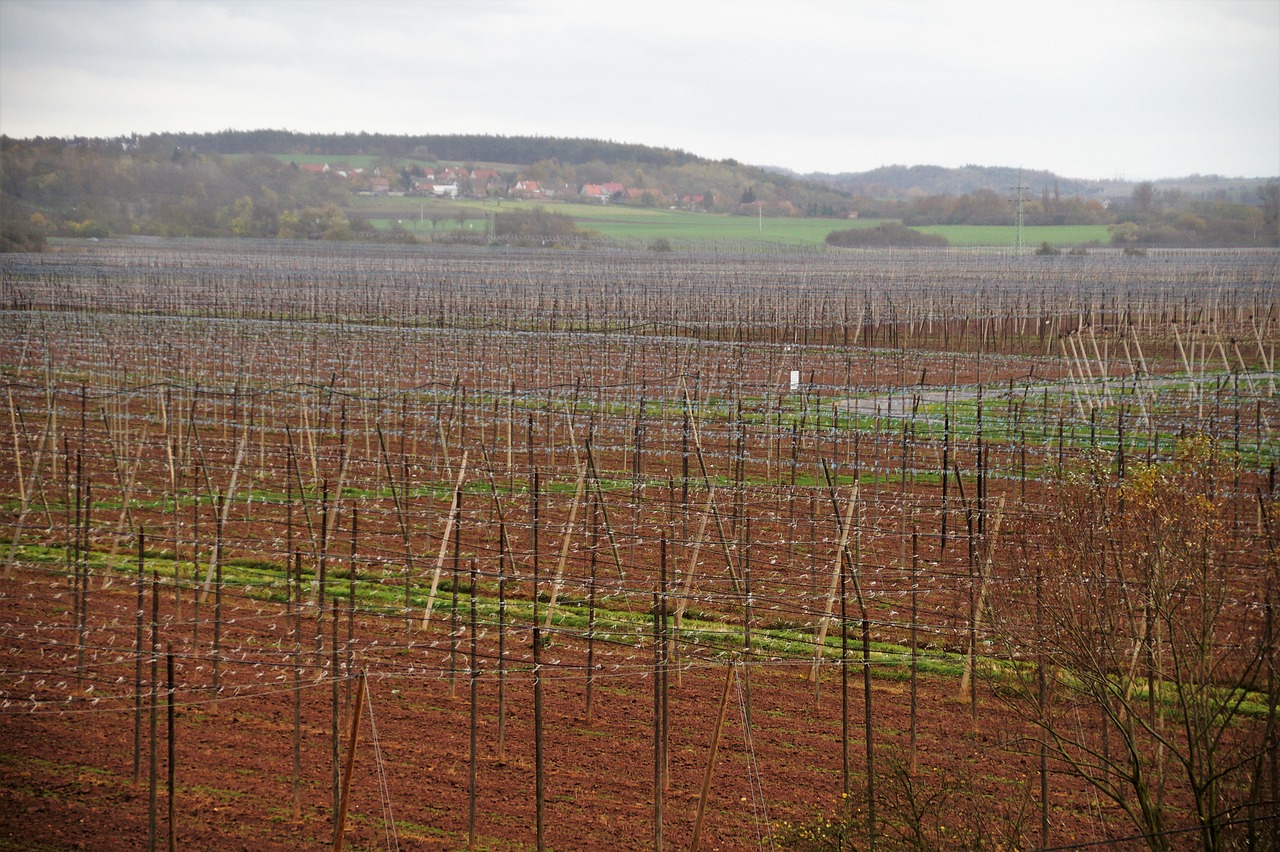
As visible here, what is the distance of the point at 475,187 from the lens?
449ft

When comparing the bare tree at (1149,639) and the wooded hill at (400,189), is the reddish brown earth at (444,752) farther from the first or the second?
the wooded hill at (400,189)

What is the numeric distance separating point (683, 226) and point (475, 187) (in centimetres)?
2477

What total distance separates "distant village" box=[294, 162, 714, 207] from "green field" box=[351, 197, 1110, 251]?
10.2 feet

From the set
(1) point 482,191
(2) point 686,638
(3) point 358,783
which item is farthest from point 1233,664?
(1) point 482,191

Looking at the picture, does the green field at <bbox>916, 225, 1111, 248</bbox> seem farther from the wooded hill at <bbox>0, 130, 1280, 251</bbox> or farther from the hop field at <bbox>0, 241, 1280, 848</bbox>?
the hop field at <bbox>0, 241, 1280, 848</bbox>

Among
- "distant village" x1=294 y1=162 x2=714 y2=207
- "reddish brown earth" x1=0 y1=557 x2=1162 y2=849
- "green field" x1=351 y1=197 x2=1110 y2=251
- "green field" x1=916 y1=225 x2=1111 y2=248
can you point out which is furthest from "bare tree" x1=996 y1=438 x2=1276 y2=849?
"distant village" x1=294 y1=162 x2=714 y2=207

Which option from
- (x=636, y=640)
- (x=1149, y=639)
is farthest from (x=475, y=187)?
(x=1149, y=639)

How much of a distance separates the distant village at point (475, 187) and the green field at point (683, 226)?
3.12 meters

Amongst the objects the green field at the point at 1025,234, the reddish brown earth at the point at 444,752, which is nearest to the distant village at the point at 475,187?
the green field at the point at 1025,234

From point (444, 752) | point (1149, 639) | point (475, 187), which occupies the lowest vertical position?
point (444, 752)

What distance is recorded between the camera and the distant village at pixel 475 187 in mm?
131625

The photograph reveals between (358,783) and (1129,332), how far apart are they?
4088cm

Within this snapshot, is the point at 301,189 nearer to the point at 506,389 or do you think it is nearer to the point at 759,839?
the point at 506,389

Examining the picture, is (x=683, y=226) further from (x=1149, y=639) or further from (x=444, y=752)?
(x=1149, y=639)
